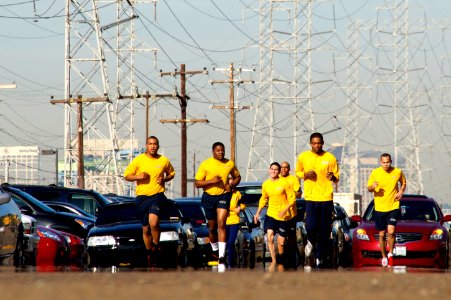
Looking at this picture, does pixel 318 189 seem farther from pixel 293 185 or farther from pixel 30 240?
pixel 30 240

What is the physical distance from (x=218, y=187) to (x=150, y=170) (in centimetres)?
116

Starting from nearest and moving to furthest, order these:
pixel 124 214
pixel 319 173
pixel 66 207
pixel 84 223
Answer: pixel 319 173 → pixel 124 214 → pixel 84 223 → pixel 66 207

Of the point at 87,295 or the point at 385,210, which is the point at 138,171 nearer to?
the point at 385,210

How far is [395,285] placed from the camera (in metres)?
12.9

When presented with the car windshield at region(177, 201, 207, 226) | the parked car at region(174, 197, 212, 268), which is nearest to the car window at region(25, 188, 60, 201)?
the parked car at region(174, 197, 212, 268)

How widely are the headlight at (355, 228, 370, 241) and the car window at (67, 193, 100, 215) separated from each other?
10096mm

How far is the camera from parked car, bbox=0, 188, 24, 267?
19.8 metres

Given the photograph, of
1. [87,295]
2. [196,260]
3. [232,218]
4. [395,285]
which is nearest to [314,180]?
[232,218]

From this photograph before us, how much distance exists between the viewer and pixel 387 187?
23812 millimetres

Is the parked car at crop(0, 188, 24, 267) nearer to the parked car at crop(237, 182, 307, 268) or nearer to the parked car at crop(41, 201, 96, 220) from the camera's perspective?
the parked car at crop(237, 182, 307, 268)

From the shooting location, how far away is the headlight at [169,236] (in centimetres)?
2322

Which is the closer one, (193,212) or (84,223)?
(193,212)

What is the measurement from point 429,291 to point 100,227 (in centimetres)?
1257

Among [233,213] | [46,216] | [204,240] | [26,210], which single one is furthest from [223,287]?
[46,216]
